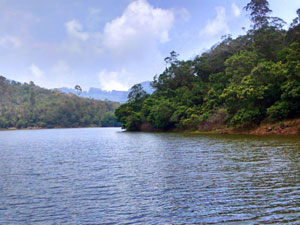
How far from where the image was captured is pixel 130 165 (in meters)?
22.5

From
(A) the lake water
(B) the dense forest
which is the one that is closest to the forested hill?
(B) the dense forest

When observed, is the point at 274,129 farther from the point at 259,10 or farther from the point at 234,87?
the point at 259,10

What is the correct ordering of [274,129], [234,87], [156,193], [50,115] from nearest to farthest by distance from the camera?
[156,193]
[274,129]
[234,87]
[50,115]

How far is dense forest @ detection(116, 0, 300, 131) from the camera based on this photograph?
5175 centimetres

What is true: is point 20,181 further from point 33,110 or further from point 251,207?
point 33,110

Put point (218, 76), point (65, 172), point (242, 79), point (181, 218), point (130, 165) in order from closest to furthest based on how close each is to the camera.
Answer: point (181, 218), point (65, 172), point (130, 165), point (242, 79), point (218, 76)

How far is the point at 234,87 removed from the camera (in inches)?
2271

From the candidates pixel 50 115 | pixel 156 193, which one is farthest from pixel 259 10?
pixel 50 115

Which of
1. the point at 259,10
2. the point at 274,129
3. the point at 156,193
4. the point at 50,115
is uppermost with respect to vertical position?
the point at 259,10

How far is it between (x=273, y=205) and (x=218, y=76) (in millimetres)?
68506

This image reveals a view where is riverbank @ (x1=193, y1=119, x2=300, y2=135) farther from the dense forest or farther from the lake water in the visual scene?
the lake water

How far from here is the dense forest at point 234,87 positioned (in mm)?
51750

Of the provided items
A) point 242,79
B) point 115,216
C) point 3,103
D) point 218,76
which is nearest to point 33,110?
point 3,103

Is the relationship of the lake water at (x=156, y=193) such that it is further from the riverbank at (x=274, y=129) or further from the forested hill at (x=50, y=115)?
the forested hill at (x=50, y=115)
